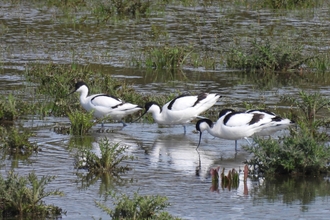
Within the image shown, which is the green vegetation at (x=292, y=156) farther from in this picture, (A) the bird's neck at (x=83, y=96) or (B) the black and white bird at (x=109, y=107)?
(A) the bird's neck at (x=83, y=96)

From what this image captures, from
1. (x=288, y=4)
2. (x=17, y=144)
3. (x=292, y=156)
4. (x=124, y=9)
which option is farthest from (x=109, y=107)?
(x=288, y=4)

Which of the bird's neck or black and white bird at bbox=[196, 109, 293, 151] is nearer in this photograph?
black and white bird at bbox=[196, 109, 293, 151]

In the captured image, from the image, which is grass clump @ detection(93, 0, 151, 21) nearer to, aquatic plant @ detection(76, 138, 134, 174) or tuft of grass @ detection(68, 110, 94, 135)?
tuft of grass @ detection(68, 110, 94, 135)

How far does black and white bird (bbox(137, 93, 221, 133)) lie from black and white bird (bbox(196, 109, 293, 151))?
3.72 ft

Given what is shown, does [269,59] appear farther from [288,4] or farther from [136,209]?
[136,209]

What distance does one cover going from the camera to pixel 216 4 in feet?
85.7

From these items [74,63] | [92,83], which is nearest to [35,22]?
[74,63]

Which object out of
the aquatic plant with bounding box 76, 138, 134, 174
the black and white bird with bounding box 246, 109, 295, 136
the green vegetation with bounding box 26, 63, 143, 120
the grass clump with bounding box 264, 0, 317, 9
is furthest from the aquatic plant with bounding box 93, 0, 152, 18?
the aquatic plant with bounding box 76, 138, 134, 174

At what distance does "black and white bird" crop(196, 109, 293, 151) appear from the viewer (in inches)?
436

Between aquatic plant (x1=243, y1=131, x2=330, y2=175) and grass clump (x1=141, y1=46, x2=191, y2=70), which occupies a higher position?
grass clump (x1=141, y1=46, x2=191, y2=70)

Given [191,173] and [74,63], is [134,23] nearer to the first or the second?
[74,63]

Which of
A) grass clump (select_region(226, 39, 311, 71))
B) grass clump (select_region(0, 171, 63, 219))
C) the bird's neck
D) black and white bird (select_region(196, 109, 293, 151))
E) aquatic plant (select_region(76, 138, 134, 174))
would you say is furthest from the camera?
grass clump (select_region(226, 39, 311, 71))

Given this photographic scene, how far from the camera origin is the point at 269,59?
16.8m

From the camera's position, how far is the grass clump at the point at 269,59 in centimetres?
1661
